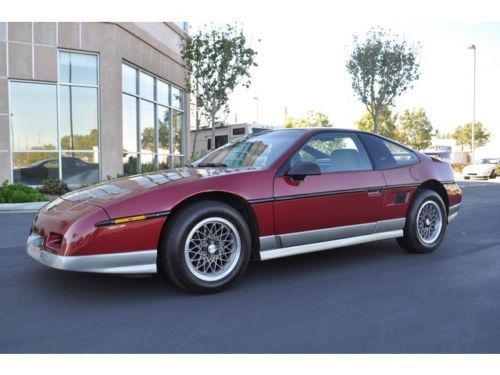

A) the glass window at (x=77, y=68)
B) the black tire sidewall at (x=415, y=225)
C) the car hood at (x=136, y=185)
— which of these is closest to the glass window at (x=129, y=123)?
the glass window at (x=77, y=68)

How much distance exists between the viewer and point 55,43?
13.2 m

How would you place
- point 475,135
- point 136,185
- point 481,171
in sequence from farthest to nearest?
point 475,135
point 481,171
point 136,185

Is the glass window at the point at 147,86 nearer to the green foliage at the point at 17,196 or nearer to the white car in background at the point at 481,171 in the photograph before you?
the green foliage at the point at 17,196

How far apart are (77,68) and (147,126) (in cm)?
346

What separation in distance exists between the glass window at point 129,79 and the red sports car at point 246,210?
35.9 feet

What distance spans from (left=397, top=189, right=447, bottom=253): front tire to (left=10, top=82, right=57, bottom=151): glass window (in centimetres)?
1116

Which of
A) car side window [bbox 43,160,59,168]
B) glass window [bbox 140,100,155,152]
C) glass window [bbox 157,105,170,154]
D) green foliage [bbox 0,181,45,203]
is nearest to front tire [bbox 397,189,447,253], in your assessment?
green foliage [bbox 0,181,45,203]

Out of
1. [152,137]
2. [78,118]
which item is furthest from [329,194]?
[152,137]

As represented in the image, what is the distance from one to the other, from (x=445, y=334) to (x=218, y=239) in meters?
1.81

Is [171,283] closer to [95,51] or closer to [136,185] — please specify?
[136,185]

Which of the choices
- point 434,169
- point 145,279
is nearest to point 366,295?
point 145,279

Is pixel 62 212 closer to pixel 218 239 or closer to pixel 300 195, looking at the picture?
pixel 218 239

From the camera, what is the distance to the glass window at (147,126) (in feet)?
53.3

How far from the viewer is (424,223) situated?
5.31 meters
